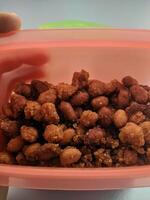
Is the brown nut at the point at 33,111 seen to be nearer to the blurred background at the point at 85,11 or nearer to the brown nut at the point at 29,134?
the brown nut at the point at 29,134

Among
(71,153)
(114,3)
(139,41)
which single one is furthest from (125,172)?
(114,3)

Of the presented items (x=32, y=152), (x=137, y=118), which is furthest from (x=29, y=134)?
(x=137, y=118)

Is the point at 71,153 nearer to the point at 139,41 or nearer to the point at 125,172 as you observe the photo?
the point at 125,172

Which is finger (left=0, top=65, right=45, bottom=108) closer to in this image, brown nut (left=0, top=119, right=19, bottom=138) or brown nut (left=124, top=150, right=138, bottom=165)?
brown nut (left=0, top=119, right=19, bottom=138)

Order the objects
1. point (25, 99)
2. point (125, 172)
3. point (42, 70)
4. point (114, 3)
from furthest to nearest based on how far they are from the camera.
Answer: point (114, 3)
point (42, 70)
point (25, 99)
point (125, 172)

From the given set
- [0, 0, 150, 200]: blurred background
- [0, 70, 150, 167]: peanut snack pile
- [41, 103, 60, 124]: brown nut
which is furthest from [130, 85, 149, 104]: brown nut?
[0, 0, 150, 200]: blurred background

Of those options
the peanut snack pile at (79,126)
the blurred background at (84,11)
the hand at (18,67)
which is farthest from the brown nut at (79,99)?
the blurred background at (84,11)
